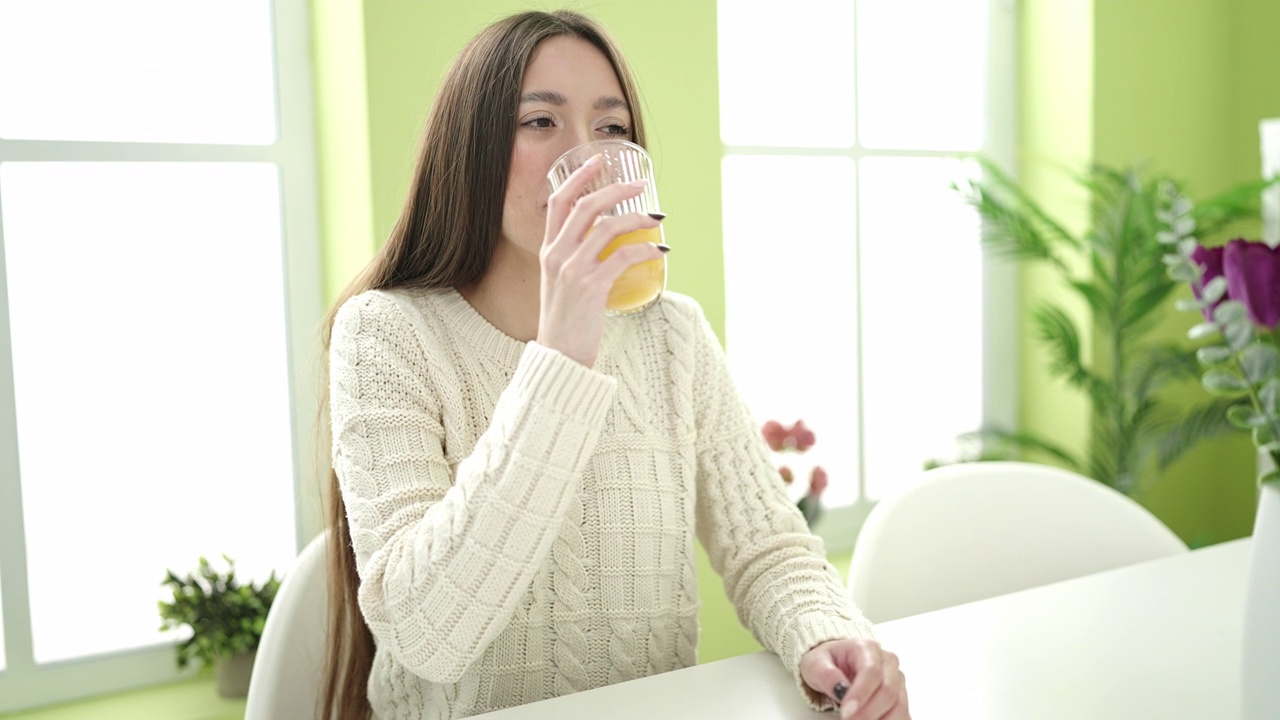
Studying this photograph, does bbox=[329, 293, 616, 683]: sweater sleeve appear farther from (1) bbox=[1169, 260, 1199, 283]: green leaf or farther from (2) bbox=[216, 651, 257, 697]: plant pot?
(2) bbox=[216, 651, 257, 697]: plant pot

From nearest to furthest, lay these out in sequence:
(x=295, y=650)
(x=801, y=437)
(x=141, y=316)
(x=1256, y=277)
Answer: (x=1256, y=277) < (x=295, y=650) < (x=141, y=316) < (x=801, y=437)

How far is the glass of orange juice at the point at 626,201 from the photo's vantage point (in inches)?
40.2

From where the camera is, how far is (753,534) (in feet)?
4.26

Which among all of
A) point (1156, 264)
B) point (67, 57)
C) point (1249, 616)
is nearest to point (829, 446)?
point (1156, 264)

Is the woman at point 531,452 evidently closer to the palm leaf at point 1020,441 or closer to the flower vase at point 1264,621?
the flower vase at point 1264,621

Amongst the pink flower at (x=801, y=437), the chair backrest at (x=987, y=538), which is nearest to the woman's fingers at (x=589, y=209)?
the chair backrest at (x=987, y=538)

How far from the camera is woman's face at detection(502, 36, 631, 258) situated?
1232 millimetres

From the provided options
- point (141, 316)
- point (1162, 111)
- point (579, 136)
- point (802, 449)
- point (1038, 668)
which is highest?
point (1162, 111)

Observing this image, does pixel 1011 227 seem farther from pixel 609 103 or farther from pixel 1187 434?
pixel 609 103

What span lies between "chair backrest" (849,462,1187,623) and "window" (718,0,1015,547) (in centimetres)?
133

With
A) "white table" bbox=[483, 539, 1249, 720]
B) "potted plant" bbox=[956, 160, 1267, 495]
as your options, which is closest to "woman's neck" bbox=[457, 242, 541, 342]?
"white table" bbox=[483, 539, 1249, 720]

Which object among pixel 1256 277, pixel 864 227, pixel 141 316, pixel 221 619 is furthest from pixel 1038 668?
pixel 864 227

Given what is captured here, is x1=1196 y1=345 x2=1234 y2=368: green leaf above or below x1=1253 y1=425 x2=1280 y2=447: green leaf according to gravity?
above

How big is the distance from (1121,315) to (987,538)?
171 centimetres
